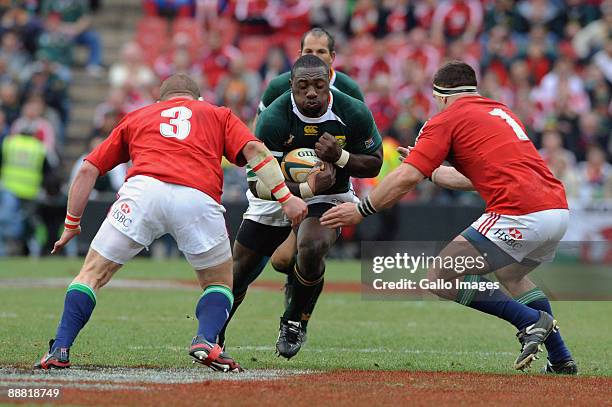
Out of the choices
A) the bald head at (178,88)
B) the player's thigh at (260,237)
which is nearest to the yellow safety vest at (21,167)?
the player's thigh at (260,237)

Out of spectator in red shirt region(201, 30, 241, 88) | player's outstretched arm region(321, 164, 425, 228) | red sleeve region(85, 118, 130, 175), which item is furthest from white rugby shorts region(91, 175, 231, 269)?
spectator in red shirt region(201, 30, 241, 88)

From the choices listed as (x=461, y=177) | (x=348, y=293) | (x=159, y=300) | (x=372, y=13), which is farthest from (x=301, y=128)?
(x=372, y=13)

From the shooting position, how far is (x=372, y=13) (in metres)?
23.2

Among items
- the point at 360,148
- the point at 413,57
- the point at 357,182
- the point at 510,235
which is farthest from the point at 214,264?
the point at 413,57

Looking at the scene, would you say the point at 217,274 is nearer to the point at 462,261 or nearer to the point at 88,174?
the point at 88,174

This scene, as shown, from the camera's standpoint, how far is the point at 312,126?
29.2 ft

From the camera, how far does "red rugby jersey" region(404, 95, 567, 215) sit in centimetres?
802

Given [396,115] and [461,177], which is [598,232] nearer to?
[396,115]

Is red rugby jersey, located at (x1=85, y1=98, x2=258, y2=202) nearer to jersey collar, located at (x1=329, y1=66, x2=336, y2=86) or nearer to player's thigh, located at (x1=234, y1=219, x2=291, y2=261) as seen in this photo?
player's thigh, located at (x1=234, y1=219, x2=291, y2=261)

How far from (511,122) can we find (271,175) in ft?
5.70

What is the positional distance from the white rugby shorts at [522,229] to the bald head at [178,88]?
2.16 meters

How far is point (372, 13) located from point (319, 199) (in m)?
14.5

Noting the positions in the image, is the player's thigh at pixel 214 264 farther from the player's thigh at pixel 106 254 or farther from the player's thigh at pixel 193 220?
the player's thigh at pixel 106 254

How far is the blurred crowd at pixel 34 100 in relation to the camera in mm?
19922
